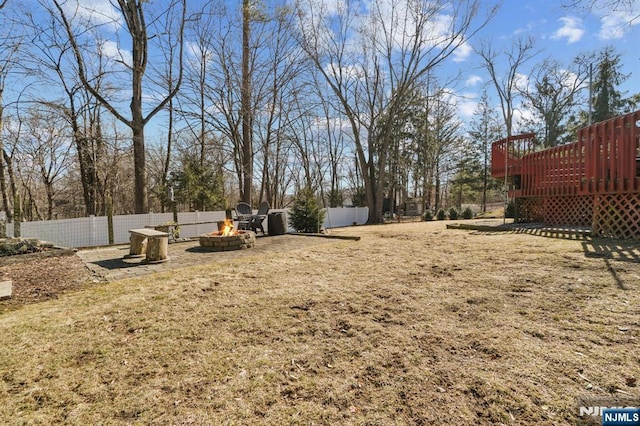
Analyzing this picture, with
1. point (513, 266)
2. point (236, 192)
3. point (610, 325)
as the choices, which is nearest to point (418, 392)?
point (610, 325)

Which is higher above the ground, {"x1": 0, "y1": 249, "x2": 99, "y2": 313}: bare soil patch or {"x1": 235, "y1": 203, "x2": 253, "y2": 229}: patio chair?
{"x1": 235, "y1": 203, "x2": 253, "y2": 229}: patio chair

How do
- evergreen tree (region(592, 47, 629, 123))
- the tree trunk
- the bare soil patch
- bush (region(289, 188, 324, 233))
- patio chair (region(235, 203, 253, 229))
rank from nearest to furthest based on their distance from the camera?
1. the bare soil patch
2. patio chair (region(235, 203, 253, 229))
3. bush (region(289, 188, 324, 233))
4. the tree trunk
5. evergreen tree (region(592, 47, 629, 123))

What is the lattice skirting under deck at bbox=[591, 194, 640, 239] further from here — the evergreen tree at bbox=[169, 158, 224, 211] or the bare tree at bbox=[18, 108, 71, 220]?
the bare tree at bbox=[18, 108, 71, 220]

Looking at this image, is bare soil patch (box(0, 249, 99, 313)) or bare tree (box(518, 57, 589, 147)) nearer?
bare soil patch (box(0, 249, 99, 313))

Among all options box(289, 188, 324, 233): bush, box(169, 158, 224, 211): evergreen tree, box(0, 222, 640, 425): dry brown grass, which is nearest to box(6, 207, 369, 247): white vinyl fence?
box(289, 188, 324, 233): bush

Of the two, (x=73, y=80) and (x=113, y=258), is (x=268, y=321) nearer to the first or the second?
(x=113, y=258)

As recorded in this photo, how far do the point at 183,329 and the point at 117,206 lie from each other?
71.6 ft

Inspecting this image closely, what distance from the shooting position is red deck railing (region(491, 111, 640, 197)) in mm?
5691

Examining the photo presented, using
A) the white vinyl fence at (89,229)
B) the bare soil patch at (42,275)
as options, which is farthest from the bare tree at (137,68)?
the bare soil patch at (42,275)

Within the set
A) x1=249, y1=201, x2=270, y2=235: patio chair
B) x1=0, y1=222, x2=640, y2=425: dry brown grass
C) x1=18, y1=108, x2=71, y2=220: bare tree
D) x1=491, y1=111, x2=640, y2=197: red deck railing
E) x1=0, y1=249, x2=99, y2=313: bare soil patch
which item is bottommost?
x1=0, y1=222, x2=640, y2=425: dry brown grass

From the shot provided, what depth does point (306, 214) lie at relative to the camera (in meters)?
10.2

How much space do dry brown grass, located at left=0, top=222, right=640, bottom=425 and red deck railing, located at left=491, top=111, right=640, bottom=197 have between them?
302 cm

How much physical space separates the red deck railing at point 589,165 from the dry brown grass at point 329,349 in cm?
302

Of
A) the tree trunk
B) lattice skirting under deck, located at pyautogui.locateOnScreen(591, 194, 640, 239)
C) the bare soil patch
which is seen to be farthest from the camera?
the tree trunk
